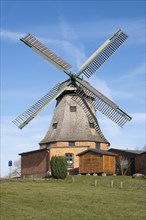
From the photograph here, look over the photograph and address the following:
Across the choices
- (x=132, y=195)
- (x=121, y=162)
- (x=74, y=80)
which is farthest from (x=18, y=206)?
(x=121, y=162)

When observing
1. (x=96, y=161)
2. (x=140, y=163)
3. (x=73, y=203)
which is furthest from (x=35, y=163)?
(x=73, y=203)

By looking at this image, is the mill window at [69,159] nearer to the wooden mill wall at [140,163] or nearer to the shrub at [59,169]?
the shrub at [59,169]

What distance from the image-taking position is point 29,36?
135ft

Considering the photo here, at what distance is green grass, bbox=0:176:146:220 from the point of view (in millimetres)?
18859

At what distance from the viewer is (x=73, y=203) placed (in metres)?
22.3

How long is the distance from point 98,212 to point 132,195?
7.34 metres

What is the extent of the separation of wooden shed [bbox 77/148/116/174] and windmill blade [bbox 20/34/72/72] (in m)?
9.24

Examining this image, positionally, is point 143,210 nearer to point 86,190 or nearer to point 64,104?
point 86,190

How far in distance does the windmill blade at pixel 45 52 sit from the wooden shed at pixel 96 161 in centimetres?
924

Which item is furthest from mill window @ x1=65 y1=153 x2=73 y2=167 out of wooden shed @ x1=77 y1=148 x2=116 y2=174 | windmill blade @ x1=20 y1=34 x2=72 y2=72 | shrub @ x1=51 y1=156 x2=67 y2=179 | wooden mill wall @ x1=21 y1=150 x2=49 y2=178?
windmill blade @ x1=20 y1=34 x2=72 y2=72

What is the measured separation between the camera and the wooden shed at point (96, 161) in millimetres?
40188

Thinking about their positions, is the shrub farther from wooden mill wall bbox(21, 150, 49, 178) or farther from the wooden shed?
wooden mill wall bbox(21, 150, 49, 178)

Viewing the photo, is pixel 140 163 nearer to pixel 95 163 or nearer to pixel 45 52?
pixel 95 163

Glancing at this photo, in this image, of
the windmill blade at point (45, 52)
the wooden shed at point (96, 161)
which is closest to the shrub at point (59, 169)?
the wooden shed at point (96, 161)
